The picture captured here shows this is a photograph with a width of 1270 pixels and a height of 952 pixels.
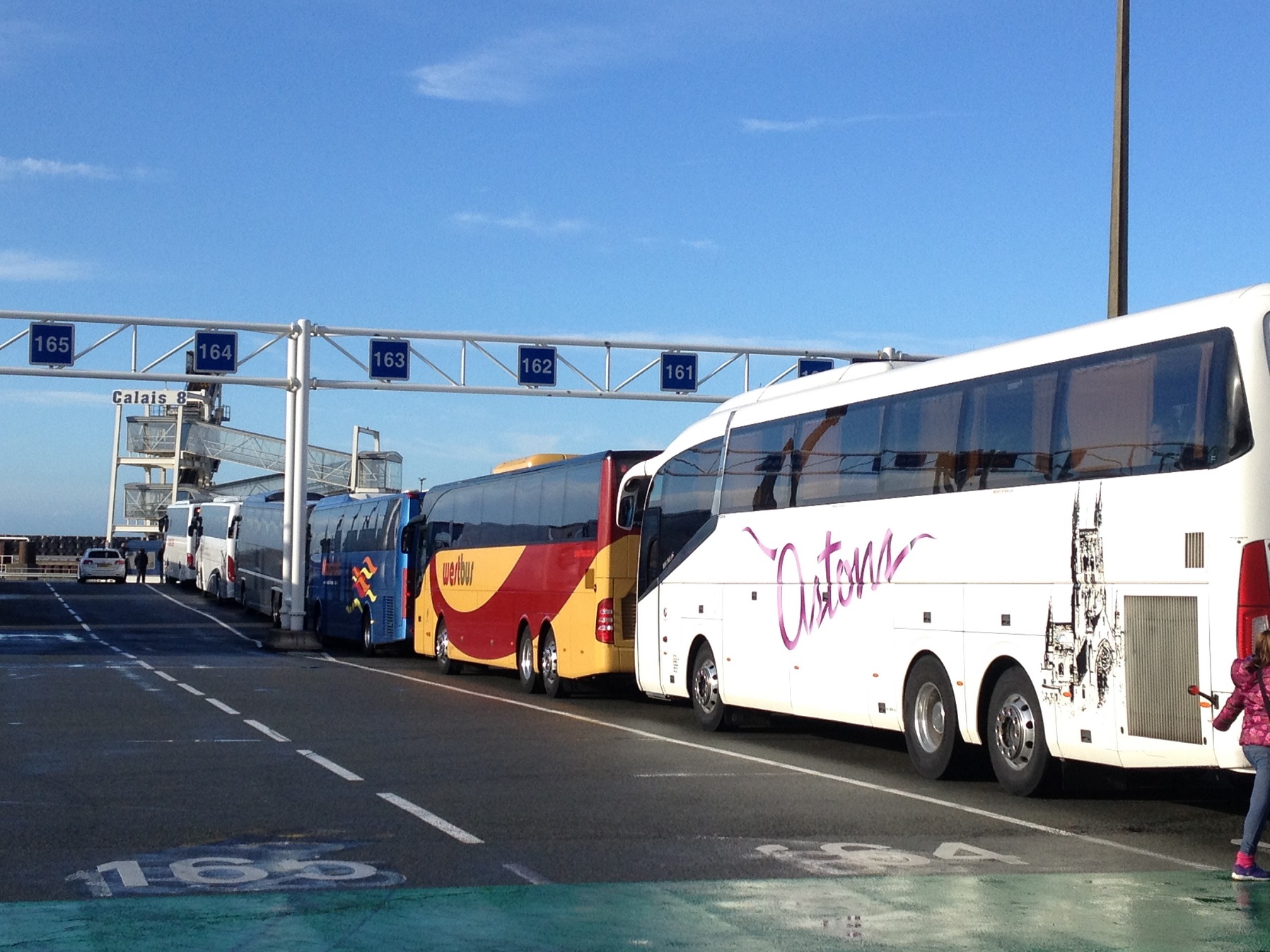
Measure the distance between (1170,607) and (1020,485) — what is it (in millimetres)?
2065

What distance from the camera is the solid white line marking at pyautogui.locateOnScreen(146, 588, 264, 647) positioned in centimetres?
3956

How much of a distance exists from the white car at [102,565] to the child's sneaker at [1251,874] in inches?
2744

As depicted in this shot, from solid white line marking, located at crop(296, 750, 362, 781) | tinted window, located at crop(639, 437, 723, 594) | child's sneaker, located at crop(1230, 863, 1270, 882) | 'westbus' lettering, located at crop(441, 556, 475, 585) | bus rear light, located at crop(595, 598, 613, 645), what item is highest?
tinted window, located at crop(639, 437, 723, 594)

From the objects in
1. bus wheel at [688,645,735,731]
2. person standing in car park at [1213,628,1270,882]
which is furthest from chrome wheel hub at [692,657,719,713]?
person standing in car park at [1213,628,1270,882]

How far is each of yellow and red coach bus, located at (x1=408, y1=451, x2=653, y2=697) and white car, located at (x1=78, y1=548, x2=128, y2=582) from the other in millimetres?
45970

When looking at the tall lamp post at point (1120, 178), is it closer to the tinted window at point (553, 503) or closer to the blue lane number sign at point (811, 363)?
the tinted window at point (553, 503)

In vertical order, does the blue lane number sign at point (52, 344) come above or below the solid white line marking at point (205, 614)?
above

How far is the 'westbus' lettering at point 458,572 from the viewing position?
1108 inches

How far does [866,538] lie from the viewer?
15.2 m

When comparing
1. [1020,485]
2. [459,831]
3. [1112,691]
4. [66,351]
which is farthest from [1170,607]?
[66,351]

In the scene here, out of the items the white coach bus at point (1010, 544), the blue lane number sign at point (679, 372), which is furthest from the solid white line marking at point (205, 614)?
the white coach bus at point (1010, 544)

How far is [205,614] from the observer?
167ft

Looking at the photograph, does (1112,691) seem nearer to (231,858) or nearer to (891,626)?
(891,626)

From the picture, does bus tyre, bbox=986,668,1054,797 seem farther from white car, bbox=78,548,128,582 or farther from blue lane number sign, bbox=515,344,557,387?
white car, bbox=78,548,128,582
